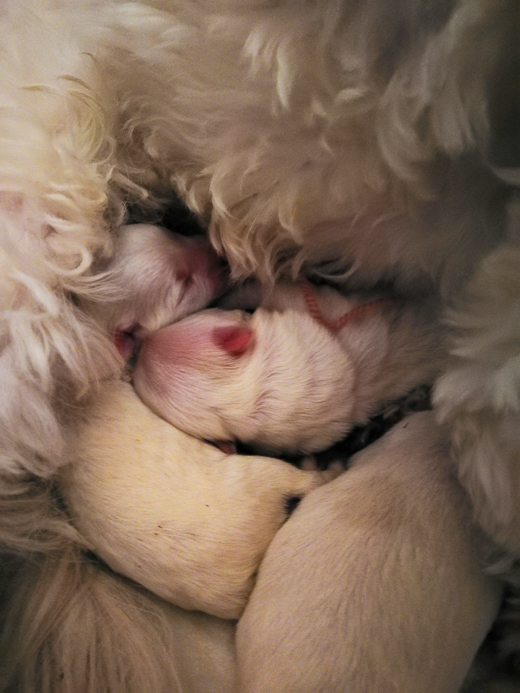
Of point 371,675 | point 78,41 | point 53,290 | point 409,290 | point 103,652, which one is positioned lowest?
point 103,652

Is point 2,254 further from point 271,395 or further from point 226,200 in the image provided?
point 271,395

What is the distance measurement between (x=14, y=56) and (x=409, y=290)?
0.50 m

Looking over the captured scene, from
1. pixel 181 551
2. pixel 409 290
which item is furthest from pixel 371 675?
pixel 409 290

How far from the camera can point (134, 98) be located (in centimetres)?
56

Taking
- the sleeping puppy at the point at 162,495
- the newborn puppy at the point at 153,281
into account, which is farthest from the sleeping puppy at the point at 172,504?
the newborn puppy at the point at 153,281

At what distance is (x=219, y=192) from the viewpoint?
0.56 meters

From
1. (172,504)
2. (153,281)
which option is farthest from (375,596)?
(153,281)

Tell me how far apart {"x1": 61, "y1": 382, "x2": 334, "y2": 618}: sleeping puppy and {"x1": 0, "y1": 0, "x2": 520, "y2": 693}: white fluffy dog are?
3cm

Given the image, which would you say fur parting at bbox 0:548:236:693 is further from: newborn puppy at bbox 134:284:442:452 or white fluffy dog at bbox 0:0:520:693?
newborn puppy at bbox 134:284:442:452

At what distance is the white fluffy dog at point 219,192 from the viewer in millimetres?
422

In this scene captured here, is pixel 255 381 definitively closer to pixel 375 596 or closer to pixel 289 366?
pixel 289 366

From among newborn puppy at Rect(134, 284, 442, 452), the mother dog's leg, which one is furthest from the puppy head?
the mother dog's leg

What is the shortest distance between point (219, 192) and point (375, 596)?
1.43 ft

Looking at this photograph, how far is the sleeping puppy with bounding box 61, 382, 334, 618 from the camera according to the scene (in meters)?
0.58
